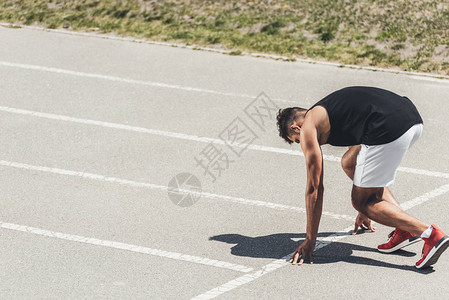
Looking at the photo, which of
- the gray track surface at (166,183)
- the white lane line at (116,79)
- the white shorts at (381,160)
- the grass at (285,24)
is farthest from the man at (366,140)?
the grass at (285,24)

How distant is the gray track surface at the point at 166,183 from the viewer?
18.7 feet

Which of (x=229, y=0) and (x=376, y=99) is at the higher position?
(x=376, y=99)

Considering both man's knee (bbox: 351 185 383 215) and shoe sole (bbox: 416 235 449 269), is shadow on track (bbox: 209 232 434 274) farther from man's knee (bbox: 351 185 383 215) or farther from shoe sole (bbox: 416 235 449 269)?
man's knee (bbox: 351 185 383 215)

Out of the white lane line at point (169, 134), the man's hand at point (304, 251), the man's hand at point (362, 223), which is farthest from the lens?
the white lane line at point (169, 134)

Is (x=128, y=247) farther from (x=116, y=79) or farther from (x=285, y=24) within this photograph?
(x=285, y=24)

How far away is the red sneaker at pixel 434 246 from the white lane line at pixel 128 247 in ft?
4.73

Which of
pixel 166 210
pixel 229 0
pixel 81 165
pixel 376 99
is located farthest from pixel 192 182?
pixel 229 0

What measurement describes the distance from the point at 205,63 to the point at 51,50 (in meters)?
2.88

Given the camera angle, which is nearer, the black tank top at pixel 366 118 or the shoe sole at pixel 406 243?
the black tank top at pixel 366 118

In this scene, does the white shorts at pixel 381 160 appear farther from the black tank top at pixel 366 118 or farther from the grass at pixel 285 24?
the grass at pixel 285 24

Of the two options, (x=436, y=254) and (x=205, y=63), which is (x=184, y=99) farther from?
(x=436, y=254)

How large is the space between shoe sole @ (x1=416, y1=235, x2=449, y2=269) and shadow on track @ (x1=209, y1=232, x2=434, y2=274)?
0.11m

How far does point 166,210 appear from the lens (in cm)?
698

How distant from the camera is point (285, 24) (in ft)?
45.3
